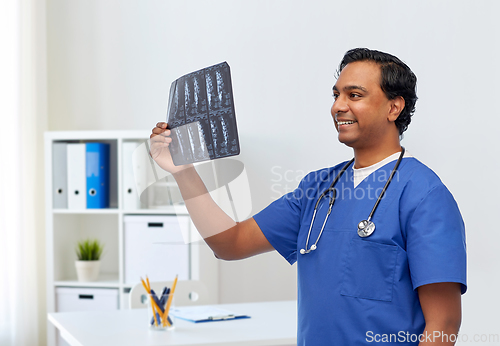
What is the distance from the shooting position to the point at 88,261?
2.41 meters

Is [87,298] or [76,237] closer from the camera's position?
[87,298]

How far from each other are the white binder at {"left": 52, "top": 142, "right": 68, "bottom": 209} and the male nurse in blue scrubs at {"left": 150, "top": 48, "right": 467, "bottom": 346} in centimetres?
145

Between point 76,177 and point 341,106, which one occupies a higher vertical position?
point 341,106

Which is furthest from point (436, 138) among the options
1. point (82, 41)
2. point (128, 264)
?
point (82, 41)

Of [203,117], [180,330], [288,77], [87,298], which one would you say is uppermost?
[288,77]

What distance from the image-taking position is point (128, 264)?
235 cm

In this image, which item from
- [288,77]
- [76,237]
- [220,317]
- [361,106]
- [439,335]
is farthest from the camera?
[76,237]

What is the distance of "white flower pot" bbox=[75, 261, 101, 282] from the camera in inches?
94.3

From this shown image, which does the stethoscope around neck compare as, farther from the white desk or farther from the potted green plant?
the potted green plant

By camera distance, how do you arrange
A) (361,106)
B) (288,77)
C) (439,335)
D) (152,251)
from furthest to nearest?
1. (152,251)
2. (288,77)
3. (361,106)
4. (439,335)

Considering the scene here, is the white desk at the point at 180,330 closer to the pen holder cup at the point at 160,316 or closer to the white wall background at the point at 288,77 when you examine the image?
the pen holder cup at the point at 160,316

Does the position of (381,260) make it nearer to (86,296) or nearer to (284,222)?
(284,222)

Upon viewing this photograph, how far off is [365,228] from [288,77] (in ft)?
3.26

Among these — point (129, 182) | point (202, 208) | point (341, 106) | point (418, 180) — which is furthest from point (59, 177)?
point (418, 180)
